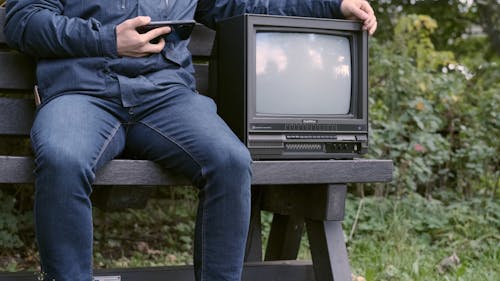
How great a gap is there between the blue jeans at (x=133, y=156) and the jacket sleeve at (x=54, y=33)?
0.15 m

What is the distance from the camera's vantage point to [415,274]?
3750mm

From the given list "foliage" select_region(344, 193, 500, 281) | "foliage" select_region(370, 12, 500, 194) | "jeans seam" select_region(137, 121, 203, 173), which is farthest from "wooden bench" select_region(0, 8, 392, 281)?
"foliage" select_region(370, 12, 500, 194)

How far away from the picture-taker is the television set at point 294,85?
2.72 meters

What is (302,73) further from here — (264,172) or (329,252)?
(329,252)

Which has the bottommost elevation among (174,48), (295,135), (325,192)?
(325,192)

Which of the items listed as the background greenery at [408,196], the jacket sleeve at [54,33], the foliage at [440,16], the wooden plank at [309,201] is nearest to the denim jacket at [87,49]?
the jacket sleeve at [54,33]

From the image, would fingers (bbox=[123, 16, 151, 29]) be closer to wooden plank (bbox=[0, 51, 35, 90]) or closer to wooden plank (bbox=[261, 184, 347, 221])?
wooden plank (bbox=[0, 51, 35, 90])

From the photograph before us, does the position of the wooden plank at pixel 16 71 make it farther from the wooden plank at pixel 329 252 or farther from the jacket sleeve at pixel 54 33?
the wooden plank at pixel 329 252

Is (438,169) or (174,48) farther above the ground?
(174,48)

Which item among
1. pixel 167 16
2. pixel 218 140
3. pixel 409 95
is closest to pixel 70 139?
pixel 218 140

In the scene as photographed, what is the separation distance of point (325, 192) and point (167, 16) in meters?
0.80

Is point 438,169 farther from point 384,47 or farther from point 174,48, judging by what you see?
point 174,48

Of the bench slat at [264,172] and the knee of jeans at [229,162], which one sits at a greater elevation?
the knee of jeans at [229,162]

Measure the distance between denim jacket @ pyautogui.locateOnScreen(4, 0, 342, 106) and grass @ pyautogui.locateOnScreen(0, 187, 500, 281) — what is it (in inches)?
65.8
